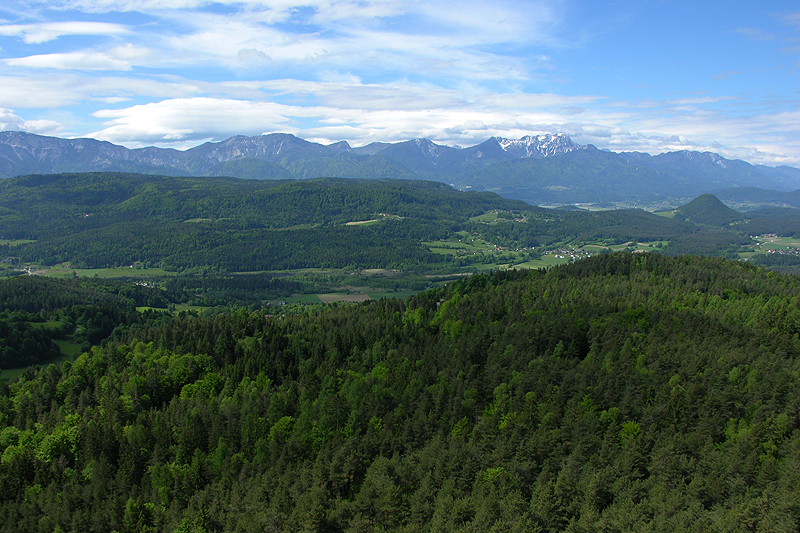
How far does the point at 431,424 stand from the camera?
5059cm

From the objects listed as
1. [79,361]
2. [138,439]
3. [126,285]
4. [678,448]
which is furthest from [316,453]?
[126,285]

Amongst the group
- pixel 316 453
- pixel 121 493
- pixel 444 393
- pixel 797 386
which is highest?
pixel 797 386

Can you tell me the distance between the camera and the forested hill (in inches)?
1460

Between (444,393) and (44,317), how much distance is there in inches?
3708

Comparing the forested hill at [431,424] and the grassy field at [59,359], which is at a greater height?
the forested hill at [431,424]

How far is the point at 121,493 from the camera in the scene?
4844cm

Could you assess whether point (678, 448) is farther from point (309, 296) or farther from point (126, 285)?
point (126, 285)

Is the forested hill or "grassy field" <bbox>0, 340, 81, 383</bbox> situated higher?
the forested hill

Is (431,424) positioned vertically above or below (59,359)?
above

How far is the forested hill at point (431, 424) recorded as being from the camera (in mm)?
37094

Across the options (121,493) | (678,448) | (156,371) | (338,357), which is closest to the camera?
(678,448)

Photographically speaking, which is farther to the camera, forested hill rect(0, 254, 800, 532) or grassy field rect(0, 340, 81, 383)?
grassy field rect(0, 340, 81, 383)

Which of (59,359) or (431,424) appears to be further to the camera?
(59,359)

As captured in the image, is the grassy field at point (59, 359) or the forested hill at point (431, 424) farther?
the grassy field at point (59, 359)
